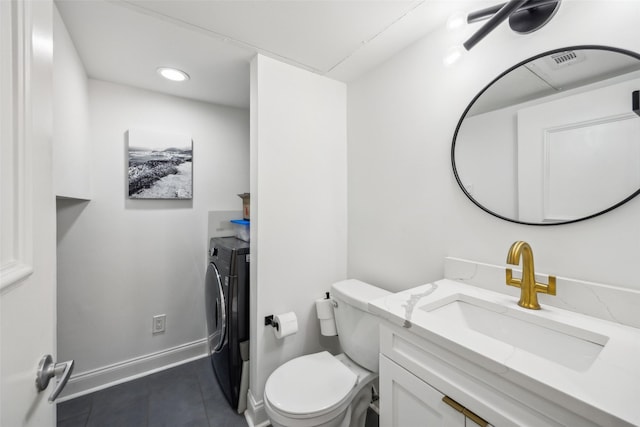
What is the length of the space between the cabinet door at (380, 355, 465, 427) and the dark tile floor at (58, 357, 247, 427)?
1.09m

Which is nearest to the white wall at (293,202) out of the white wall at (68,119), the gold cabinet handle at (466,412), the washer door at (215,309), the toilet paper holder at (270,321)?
the toilet paper holder at (270,321)

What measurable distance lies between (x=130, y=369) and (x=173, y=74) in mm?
2189

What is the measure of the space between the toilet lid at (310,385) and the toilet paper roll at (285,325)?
0.16 metres

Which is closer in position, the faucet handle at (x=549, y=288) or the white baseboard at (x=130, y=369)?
the faucet handle at (x=549, y=288)

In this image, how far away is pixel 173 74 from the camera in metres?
1.75

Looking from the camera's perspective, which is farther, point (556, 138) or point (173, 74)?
point (173, 74)

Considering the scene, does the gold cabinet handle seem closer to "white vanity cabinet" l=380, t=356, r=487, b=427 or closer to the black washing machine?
"white vanity cabinet" l=380, t=356, r=487, b=427

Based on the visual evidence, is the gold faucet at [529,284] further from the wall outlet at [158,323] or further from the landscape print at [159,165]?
the wall outlet at [158,323]

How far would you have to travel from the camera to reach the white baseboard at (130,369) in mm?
1743

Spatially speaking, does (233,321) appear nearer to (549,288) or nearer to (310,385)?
(310,385)

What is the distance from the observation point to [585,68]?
0.89m

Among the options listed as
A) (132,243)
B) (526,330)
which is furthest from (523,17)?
(132,243)

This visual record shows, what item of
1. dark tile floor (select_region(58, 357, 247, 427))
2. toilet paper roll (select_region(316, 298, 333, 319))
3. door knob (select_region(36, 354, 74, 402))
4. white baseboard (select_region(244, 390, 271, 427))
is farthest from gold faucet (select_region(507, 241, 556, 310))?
dark tile floor (select_region(58, 357, 247, 427))

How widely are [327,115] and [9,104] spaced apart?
1558mm
